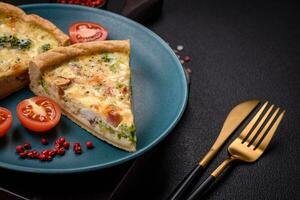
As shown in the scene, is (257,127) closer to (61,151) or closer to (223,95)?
(223,95)

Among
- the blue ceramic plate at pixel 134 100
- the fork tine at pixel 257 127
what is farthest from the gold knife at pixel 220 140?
the blue ceramic plate at pixel 134 100

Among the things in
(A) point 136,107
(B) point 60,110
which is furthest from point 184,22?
(B) point 60,110

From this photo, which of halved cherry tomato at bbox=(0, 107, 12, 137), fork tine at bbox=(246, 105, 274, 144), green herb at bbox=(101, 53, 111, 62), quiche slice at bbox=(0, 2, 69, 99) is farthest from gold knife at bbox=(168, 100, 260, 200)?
quiche slice at bbox=(0, 2, 69, 99)

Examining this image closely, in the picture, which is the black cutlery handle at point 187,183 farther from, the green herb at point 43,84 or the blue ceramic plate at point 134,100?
the green herb at point 43,84

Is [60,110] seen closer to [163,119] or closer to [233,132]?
[163,119]

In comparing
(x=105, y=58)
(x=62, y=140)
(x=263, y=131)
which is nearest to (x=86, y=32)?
(x=105, y=58)

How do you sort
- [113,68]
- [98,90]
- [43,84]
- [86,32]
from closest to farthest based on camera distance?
[98,90] < [43,84] < [113,68] < [86,32]

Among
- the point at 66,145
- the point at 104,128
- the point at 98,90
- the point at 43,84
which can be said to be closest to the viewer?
the point at 66,145
